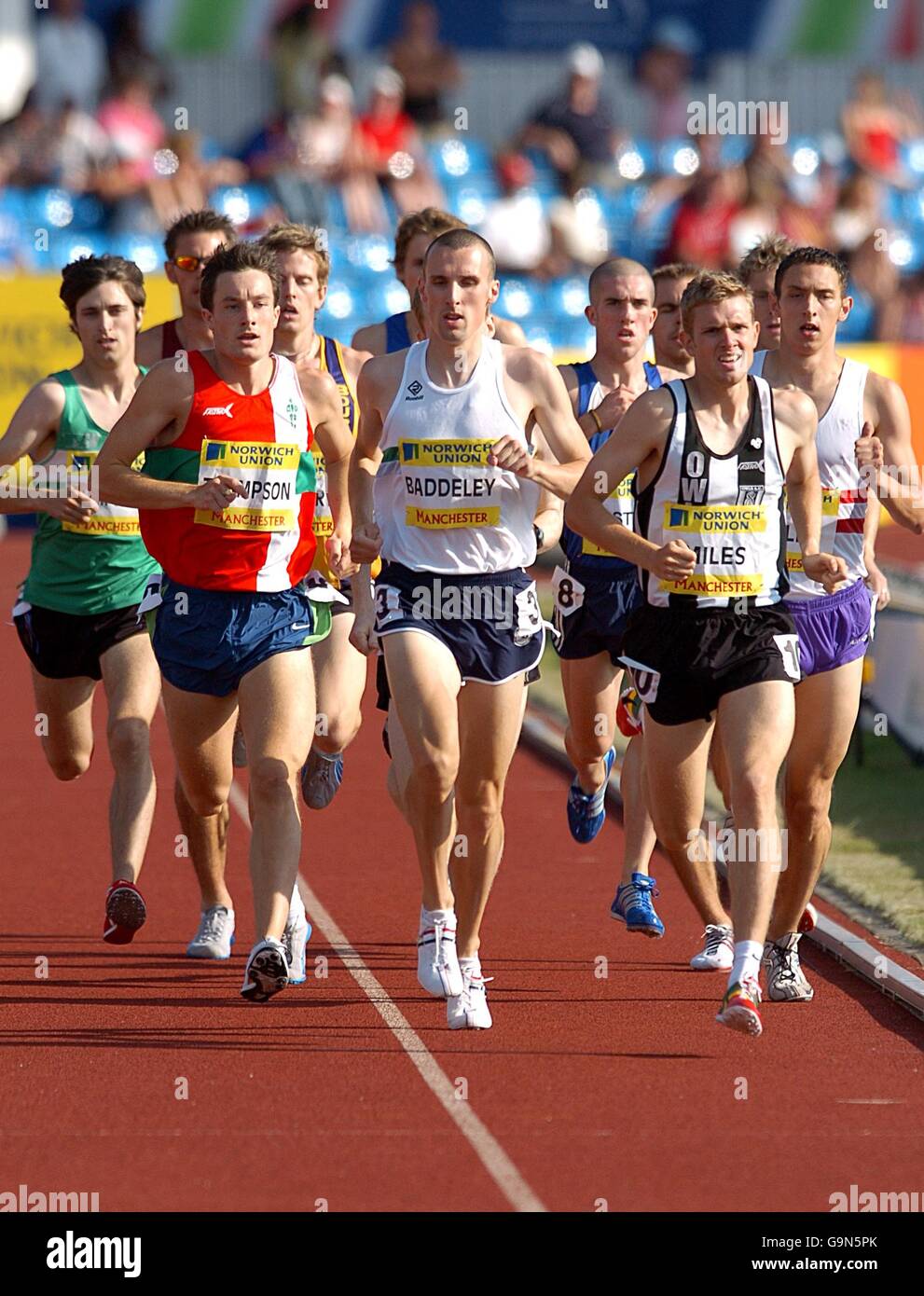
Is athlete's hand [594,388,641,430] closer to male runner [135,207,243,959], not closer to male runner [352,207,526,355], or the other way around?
male runner [352,207,526,355]

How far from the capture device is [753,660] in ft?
20.8

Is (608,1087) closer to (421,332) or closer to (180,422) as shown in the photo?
(180,422)

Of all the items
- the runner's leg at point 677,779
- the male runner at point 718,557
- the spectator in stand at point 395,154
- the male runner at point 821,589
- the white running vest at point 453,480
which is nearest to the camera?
the male runner at point 718,557

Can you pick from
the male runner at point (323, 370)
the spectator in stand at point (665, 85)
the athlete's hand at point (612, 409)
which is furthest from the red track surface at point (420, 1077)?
the spectator in stand at point (665, 85)

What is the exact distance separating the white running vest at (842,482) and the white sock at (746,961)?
1246mm

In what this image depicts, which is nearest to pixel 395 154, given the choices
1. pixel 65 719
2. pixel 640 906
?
pixel 65 719

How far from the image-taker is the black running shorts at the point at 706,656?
635cm

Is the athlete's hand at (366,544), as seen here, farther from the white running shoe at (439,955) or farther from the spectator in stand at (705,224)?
the spectator in stand at (705,224)

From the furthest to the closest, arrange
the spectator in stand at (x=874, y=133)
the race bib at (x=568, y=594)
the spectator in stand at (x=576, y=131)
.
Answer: the spectator in stand at (x=874, y=133) → the spectator in stand at (x=576, y=131) → the race bib at (x=568, y=594)

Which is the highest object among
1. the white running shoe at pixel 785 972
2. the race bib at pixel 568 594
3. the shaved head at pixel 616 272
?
the shaved head at pixel 616 272

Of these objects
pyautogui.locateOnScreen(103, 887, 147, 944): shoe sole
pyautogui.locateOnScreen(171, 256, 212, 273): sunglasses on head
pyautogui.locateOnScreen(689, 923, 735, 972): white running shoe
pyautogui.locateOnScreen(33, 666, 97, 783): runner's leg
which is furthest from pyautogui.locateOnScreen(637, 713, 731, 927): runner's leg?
pyautogui.locateOnScreen(171, 256, 212, 273): sunglasses on head

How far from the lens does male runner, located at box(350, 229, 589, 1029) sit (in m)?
6.57

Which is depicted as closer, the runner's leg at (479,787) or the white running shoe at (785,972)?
the runner's leg at (479,787)

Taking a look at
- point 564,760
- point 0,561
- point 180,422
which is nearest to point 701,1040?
point 180,422
